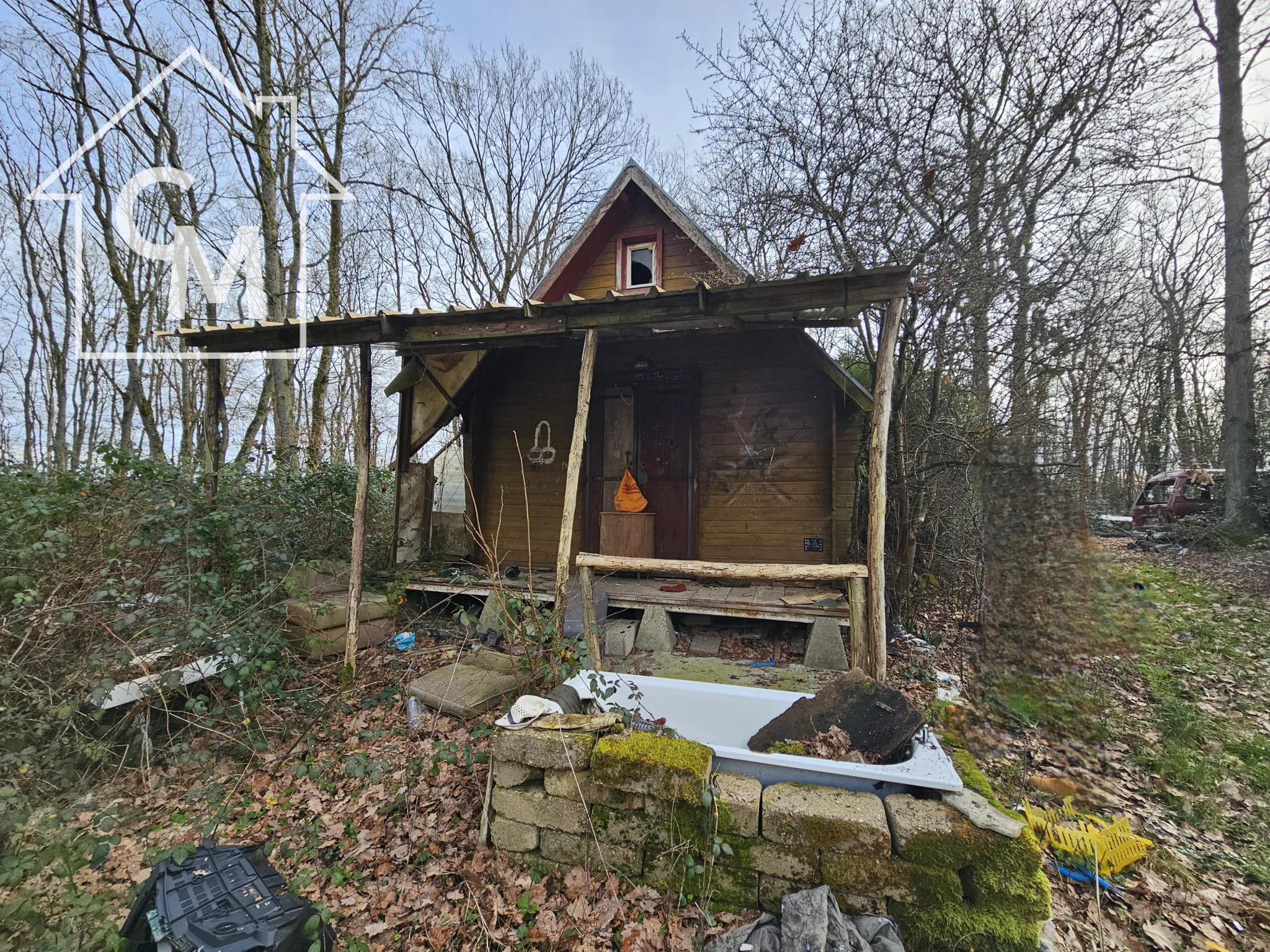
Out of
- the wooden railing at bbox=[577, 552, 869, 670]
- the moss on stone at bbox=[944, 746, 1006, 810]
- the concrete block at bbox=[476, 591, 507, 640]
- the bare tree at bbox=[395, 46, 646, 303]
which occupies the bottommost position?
the concrete block at bbox=[476, 591, 507, 640]

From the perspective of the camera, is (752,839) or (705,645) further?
(705,645)

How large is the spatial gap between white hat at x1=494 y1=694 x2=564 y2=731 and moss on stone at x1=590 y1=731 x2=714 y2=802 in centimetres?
35

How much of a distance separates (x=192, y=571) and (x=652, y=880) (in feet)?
14.5

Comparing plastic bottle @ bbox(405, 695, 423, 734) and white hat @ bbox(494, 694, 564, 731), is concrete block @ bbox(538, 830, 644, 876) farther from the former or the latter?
plastic bottle @ bbox(405, 695, 423, 734)

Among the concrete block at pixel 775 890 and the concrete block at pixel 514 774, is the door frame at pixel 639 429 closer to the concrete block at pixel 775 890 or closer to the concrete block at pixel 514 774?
the concrete block at pixel 514 774

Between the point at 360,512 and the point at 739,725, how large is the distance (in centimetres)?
388

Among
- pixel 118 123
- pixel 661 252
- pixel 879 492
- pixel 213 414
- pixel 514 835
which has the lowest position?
pixel 514 835

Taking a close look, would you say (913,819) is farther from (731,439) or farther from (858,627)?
(731,439)

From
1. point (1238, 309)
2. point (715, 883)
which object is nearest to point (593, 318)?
point (715, 883)

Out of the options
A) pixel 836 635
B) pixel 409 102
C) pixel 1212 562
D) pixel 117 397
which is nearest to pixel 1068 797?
pixel 836 635

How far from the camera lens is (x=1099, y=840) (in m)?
2.46

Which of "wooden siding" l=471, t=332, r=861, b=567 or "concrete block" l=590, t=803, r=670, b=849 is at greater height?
"wooden siding" l=471, t=332, r=861, b=567

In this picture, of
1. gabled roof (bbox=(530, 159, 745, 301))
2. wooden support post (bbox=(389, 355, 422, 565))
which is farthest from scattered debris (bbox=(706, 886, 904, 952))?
gabled roof (bbox=(530, 159, 745, 301))

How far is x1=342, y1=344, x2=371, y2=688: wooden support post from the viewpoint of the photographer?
4.61 metres
